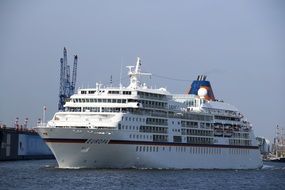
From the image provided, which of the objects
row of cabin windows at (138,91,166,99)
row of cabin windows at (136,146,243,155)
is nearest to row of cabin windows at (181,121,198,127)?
row of cabin windows at (136,146,243,155)

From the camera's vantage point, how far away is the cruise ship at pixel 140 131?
266 ft

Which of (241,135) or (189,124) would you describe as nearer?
(189,124)

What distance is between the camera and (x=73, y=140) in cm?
8000

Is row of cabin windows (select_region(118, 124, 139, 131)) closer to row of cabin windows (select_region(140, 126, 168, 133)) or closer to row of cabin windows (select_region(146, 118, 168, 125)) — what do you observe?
row of cabin windows (select_region(140, 126, 168, 133))

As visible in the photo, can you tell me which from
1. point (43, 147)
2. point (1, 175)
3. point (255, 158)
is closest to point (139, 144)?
point (1, 175)

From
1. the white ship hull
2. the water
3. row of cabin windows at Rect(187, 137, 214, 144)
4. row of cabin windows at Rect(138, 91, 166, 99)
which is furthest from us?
row of cabin windows at Rect(187, 137, 214, 144)

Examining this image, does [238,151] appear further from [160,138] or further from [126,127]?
[126,127]

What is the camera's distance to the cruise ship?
81000mm

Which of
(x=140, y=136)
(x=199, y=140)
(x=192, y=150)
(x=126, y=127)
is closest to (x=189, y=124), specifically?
(x=199, y=140)

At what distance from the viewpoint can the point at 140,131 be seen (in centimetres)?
8619

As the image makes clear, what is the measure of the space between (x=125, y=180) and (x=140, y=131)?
15.2m

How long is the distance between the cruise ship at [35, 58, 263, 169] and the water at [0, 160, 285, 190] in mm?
2074

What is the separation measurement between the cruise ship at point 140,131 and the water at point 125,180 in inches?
81.7

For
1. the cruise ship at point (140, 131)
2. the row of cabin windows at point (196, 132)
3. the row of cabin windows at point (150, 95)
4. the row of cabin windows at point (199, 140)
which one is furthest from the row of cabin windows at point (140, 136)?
the row of cabin windows at point (199, 140)
